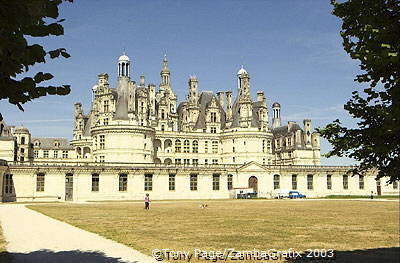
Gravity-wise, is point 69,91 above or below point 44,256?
above

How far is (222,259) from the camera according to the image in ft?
41.1

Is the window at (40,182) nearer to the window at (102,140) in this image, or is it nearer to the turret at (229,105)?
the window at (102,140)

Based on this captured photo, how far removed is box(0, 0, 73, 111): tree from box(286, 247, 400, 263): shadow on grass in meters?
8.86

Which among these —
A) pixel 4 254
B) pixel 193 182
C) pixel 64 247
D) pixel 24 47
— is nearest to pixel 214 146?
pixel 193 182

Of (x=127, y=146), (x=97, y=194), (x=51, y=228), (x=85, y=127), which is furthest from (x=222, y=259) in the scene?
(x=85, y=127)

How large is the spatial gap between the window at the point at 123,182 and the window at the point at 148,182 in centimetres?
267

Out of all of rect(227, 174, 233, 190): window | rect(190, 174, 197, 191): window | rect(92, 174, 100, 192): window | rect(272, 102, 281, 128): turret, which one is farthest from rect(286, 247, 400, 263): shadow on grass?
rect(272, 102, 281, 128): turret

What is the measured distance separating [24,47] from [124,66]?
224ft

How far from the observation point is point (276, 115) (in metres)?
105

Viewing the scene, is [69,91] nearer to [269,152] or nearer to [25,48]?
[25,48]

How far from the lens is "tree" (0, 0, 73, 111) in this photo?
525 centimetres

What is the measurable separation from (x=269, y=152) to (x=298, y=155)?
15965mm

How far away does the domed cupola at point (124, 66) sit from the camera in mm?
71688

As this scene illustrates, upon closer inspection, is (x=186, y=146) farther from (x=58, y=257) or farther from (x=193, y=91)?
(x=58, y=257)
